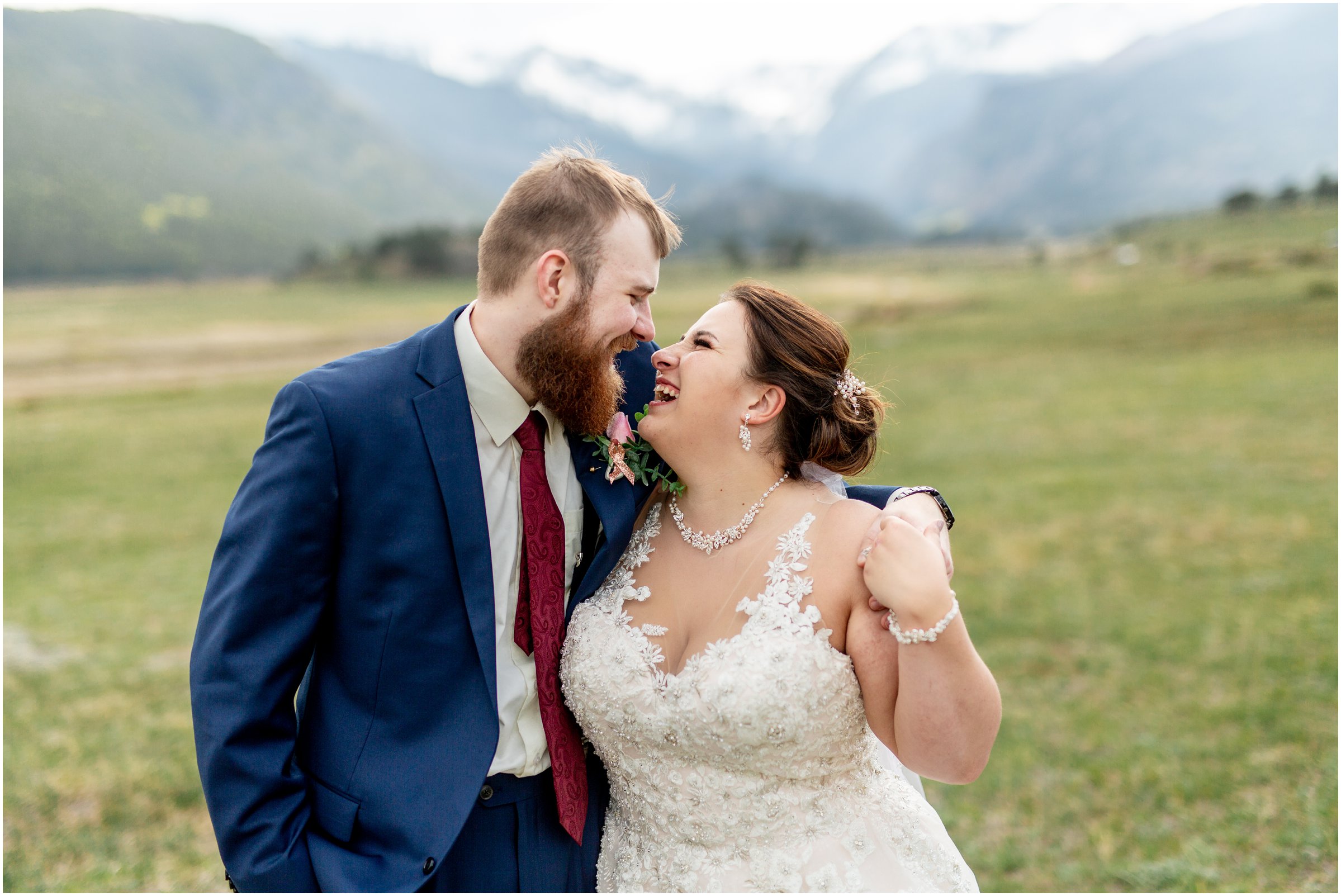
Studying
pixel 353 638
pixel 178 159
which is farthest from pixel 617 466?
pixel 178 159

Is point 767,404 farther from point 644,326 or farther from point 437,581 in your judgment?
point 437,581

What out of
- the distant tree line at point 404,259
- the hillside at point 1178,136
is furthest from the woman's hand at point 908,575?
the hillside at point 1178,136

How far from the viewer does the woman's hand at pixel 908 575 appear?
88.4 inches

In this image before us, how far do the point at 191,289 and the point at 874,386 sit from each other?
79.0 meters

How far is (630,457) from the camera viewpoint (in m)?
2.82

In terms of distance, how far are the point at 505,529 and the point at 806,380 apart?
1.03 metres

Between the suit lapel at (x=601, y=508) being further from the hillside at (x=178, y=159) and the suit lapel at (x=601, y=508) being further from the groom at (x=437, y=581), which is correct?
the hillside at (x=178, y=159)

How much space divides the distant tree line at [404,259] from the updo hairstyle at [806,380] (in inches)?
2707

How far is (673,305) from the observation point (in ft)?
198

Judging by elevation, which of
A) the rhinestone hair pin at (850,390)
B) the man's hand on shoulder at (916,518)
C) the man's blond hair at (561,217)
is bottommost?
the man's hand on shoulder at (916,518)

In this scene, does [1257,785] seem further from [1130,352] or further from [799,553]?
[1130,352]

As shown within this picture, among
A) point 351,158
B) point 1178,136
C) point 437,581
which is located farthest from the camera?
point 1178,136

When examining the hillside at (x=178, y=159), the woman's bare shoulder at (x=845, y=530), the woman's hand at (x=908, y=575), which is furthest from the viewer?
the hillside at (x=178, y=159)

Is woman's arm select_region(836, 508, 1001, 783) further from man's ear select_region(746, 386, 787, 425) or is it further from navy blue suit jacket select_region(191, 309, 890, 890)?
navy blue suit jacket select_region(191, 309, 890, 890)
